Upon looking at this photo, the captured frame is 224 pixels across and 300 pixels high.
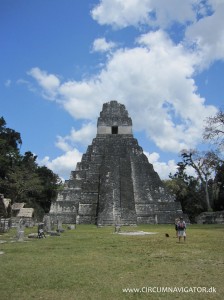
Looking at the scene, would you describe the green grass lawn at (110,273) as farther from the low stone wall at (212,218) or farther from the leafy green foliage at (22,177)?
the leafy green foliage at (22,177)

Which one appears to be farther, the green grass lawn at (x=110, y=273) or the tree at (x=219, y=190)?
the tree at (x=219, y=190)

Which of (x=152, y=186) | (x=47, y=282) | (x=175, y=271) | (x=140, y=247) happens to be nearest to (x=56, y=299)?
(x=47, y=282)

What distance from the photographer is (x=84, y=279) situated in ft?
21.8

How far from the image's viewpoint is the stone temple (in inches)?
1011

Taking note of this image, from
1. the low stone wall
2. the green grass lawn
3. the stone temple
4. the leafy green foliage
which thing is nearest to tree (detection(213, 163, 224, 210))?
the low stone wall

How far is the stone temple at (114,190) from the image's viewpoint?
84.2ft

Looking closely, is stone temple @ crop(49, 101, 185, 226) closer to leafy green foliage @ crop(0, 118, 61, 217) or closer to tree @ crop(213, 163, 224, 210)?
tree @ crop(213, 163, 224, 210)

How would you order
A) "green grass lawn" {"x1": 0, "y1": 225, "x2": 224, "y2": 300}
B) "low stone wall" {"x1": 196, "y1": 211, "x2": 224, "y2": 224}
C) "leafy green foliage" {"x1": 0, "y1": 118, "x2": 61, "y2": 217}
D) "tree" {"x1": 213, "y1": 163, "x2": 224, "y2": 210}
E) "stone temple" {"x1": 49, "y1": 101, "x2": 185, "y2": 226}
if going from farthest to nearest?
1. "leafy green foliage" {"x1": 0, "y1": 118, "x2": 61, "y2": 217}
2. "tree" {"x1": 213, "y1": 163, "x2": 224, "y2": 210}
3. "low stone wall" {"x1": 196, "y1": 211, "x2": 224, "y2": 224}
4. "stone temple" {"x1": 49, "y1": 101, "x2": 185, "y2": 226}
5. "green grass lawn" {"x1": 0, "y1": 225, "x2": 224, "y2": 300}

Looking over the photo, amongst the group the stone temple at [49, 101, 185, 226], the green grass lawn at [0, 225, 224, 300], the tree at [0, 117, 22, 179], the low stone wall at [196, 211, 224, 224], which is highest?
the tree at [0, 117, 22, 179]

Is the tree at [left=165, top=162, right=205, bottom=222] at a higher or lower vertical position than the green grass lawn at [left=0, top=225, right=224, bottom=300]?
higher

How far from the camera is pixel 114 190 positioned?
26.8 metres

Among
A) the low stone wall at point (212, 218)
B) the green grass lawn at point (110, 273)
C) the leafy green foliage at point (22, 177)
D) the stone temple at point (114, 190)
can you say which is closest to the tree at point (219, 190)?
the low stone wall at point (212, 218)

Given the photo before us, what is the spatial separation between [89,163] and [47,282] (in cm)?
2463

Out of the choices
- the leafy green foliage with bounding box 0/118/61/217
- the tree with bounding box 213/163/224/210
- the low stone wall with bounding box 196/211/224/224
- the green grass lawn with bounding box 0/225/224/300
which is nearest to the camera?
the green grass lawn with bounding box 0/225/224/300
